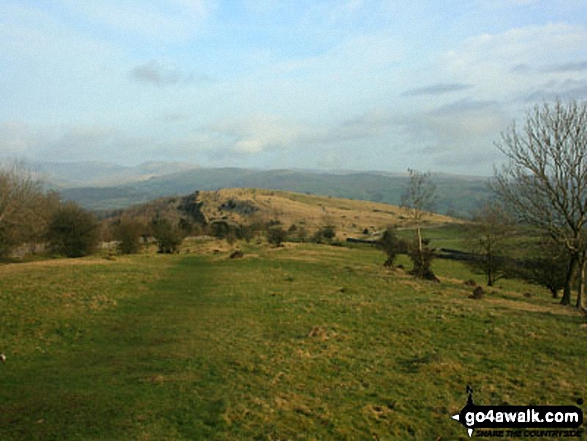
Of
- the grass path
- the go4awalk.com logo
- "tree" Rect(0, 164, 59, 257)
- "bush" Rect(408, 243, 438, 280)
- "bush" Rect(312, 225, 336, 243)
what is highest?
"tree" Rect(0, 164, 59, 257)

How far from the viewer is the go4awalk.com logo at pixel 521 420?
8539 mm

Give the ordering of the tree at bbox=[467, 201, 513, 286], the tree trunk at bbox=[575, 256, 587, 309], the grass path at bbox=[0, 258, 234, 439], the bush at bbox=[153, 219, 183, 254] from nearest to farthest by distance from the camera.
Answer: the grass path at bbox=[0, 258, 234, 439] → the tree trunk at bbox=[575, 256, 587, 309] → the tree at bbox=[467, 201, 513, 286] → the bush at bbox=[153, 219, 183, 254]

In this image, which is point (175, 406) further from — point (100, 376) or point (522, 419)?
point (522, 419)

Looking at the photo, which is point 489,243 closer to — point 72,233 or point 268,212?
point 72,233

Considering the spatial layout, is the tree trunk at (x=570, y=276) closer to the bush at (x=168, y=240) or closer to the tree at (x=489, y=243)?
the tree at (x=489, y=243)

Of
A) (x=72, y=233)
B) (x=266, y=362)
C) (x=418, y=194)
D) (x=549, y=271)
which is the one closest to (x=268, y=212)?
(x=72, y=233)

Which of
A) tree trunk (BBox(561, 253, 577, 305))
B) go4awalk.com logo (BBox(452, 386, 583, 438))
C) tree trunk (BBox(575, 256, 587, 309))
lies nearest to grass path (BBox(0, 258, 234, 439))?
go4awalk.com logo (BBox(452, 386, 583, 438))

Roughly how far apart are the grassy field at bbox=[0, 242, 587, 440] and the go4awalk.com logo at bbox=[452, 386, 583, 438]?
0.41 m

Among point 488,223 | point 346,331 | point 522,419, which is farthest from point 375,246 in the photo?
point 522,419

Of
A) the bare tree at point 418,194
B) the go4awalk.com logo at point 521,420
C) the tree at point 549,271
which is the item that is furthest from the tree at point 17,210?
the tree at point 549,271

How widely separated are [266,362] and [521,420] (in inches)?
278

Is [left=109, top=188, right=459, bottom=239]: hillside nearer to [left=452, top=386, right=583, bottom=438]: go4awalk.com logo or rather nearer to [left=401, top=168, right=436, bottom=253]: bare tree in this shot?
[left=401, top=168, right=436, bottom=253]: bare tree

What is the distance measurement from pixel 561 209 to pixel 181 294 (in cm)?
2543

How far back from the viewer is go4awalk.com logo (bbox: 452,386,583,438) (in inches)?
336
